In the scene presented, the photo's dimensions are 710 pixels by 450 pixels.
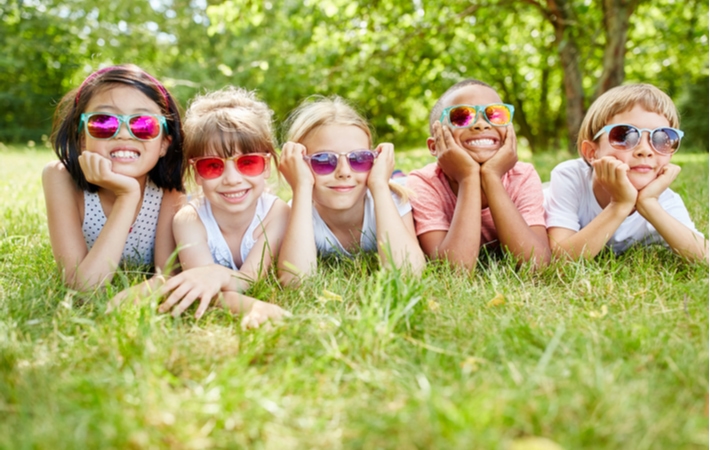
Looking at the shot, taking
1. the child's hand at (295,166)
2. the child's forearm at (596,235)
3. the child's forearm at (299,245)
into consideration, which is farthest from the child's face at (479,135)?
the child's forearm at (299,245)

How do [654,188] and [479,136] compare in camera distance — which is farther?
[479,136]

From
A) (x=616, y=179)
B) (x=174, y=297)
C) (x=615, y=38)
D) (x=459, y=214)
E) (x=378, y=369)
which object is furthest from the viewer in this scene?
(x=615, y=38)

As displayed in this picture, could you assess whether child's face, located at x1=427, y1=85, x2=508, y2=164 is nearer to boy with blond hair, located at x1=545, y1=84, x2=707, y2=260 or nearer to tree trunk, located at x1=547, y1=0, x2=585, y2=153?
boy with blond hair, located at x1=545, y1=84, x2=707, y2=260

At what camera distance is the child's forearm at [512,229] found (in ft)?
9.30

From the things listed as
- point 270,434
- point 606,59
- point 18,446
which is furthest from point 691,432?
point 606,59

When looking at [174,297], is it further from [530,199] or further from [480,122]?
[530,199]

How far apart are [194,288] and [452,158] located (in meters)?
1.59

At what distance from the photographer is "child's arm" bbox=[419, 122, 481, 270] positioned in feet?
9.25

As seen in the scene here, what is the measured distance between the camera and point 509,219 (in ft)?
9.50

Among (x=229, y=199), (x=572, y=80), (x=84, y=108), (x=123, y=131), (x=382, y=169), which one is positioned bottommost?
(x=229, y=199)

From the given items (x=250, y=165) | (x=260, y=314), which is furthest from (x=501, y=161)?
(x=260, y=314)

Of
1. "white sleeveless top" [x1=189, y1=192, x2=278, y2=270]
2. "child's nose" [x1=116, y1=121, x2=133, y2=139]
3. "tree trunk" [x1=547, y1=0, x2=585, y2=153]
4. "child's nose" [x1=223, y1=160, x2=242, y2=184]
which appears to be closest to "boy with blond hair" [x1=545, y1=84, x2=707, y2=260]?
"white sleeveless top" [x1=189, y1=192, x2=278, y2=270]

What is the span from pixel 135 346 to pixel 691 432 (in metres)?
1.57

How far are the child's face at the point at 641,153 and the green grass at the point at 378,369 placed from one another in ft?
2.17
